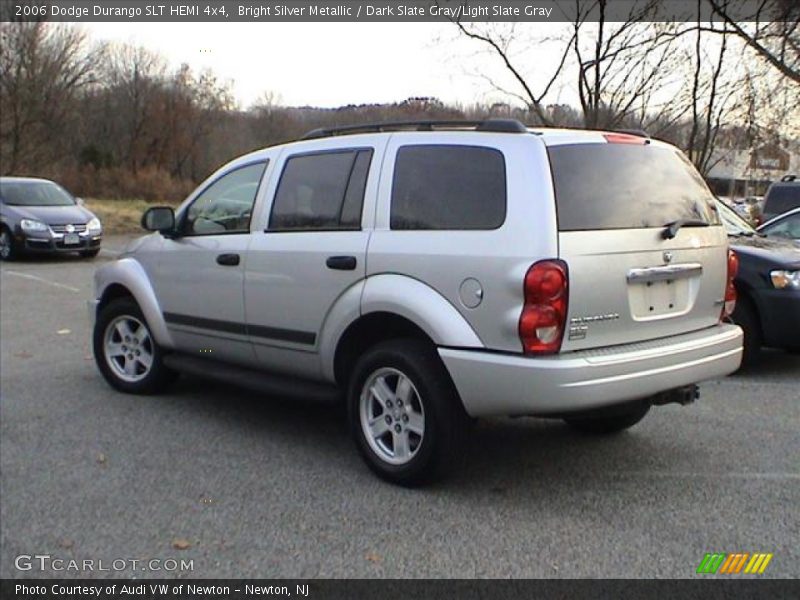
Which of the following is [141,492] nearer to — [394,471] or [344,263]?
[394,471]

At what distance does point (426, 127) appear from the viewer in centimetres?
416

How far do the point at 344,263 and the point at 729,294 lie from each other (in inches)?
87.7

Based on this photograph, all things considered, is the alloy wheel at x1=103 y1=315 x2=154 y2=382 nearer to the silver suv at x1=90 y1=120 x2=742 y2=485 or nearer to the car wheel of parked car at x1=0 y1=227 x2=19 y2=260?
the silver suv at x1=90 y1=120 x2=742 y2=485

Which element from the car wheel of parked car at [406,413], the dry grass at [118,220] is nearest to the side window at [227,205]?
the car wheel of parked car at [406,413]

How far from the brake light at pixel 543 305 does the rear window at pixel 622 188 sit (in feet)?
0.79

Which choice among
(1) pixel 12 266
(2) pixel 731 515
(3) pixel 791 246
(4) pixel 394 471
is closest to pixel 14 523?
(4) pixel 394 471

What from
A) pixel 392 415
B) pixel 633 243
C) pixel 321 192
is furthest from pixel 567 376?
pixel 321 192

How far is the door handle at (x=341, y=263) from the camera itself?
13.4 feet

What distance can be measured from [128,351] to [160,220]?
1155 millimetres

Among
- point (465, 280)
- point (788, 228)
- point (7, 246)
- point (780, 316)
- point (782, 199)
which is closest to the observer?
point (465, 280)

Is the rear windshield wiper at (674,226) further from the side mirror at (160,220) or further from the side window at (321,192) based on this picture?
the side mirror at (160,220)

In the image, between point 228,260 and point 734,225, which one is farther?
point 734,225

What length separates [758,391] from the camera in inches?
228
